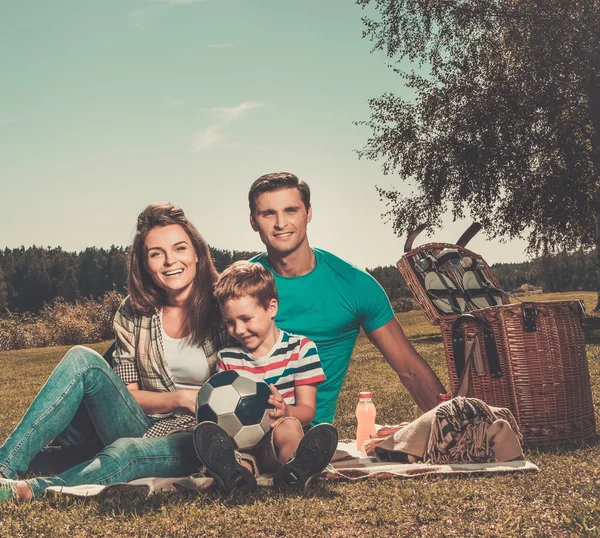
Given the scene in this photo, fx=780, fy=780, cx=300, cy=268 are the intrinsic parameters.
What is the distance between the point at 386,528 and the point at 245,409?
0.93m

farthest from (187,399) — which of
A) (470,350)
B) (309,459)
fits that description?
(470,350)

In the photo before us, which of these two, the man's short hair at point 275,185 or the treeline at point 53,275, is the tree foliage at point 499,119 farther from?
the treeline at point 53,275

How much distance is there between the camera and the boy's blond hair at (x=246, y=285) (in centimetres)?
416

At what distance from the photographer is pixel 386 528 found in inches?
135

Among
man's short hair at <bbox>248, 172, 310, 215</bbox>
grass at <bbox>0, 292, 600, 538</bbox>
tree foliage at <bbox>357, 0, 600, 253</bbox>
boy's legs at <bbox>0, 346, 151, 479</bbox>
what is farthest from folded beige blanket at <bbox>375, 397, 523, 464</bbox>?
tree foliage at <bbox>357, 0, 600, 253</bbox>

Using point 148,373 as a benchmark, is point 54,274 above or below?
above

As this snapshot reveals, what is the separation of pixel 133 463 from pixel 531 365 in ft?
8.74

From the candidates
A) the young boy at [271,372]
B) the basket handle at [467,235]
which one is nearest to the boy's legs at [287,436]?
the young boy at [271,372]

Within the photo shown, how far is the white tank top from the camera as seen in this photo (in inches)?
173

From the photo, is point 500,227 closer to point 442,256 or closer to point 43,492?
point 442,256

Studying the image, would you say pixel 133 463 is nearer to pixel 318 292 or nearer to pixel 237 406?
pixel 237 406

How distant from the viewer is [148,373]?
4387 millimetres

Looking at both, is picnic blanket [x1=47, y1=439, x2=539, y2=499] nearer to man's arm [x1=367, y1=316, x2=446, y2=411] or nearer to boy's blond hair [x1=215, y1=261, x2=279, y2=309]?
man's arm [x1=367, y1=316, x2=446, y2=411]

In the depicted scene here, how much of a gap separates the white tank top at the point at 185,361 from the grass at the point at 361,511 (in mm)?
720
